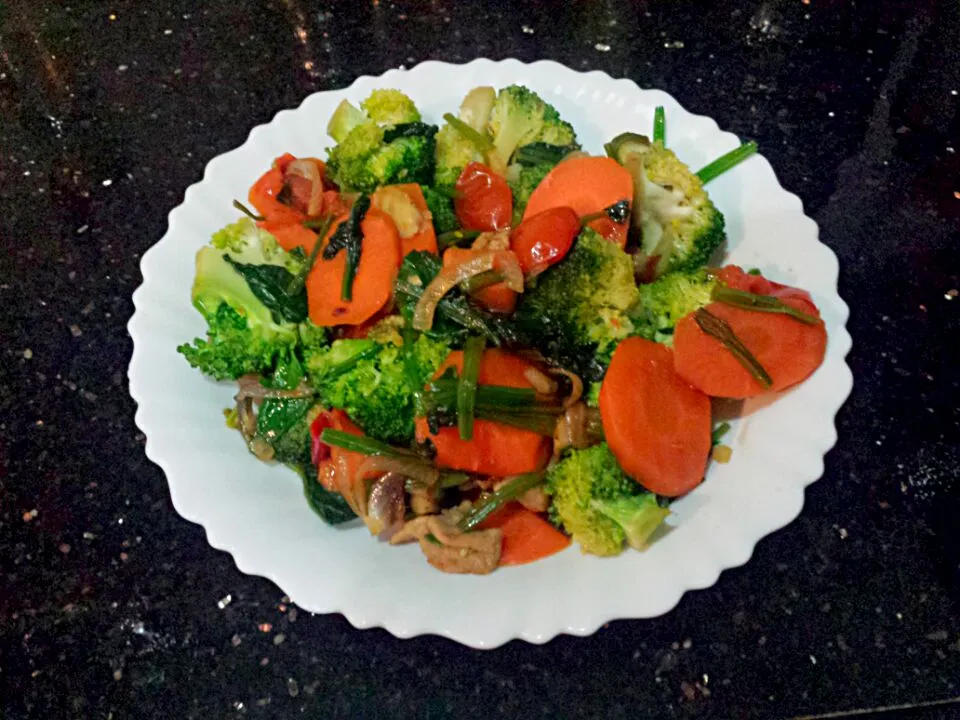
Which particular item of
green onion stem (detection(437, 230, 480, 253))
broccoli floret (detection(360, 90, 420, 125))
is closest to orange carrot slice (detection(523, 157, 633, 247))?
green onion stem (detection(437, 230, 480, 253))

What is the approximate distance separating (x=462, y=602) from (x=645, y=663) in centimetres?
46

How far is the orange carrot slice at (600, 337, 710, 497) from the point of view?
1466 mm

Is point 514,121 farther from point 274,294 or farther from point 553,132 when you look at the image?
point 274,294

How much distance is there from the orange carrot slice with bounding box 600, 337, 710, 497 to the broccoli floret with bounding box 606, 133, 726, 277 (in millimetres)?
300

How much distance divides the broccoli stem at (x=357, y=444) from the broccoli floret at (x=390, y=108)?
87 cm

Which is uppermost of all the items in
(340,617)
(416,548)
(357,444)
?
(357,444)

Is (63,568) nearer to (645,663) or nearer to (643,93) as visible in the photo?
(645,663)

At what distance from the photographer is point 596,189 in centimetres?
164

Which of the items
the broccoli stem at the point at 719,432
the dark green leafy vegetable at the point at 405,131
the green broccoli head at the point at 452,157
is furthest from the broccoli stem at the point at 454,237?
the broccoli stem at the point at 719,432

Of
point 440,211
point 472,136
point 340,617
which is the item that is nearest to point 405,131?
point 472,136

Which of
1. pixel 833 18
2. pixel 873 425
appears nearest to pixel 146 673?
pixel 873 425

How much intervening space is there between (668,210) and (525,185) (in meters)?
0.37

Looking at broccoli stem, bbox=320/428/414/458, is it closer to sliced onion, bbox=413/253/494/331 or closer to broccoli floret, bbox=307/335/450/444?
broccoli floret, bbox=307/335/450/444

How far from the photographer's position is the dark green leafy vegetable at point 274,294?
1668mm
